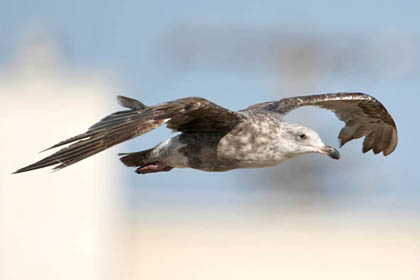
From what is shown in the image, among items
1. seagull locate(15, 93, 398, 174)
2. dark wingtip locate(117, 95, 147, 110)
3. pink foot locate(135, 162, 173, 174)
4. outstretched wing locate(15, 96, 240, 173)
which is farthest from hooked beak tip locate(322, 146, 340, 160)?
dark wingtip locate(117, 95, 147, 110)

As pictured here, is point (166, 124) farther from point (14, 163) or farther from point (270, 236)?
point (270, 236)

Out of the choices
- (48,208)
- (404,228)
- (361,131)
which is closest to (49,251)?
(48,208)

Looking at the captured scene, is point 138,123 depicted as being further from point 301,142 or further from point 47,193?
point 47,193

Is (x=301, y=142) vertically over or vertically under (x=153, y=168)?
over

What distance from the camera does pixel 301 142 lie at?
1328cm

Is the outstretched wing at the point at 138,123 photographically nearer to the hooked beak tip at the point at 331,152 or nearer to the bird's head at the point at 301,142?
the bird's head at the point at 301,142

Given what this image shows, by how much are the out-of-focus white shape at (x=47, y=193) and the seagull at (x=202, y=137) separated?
1347 cm

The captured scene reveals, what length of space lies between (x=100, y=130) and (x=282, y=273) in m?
17.9

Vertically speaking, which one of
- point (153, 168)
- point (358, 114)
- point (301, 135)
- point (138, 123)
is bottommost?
point (153, 168)

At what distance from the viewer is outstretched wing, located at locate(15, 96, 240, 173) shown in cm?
1187

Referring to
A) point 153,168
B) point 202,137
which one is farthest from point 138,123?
point 153,168

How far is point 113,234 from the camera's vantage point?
30156 millimetres

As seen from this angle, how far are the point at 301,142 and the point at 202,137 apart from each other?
3.09 ft

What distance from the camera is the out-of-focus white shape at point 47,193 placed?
27.3 meters
